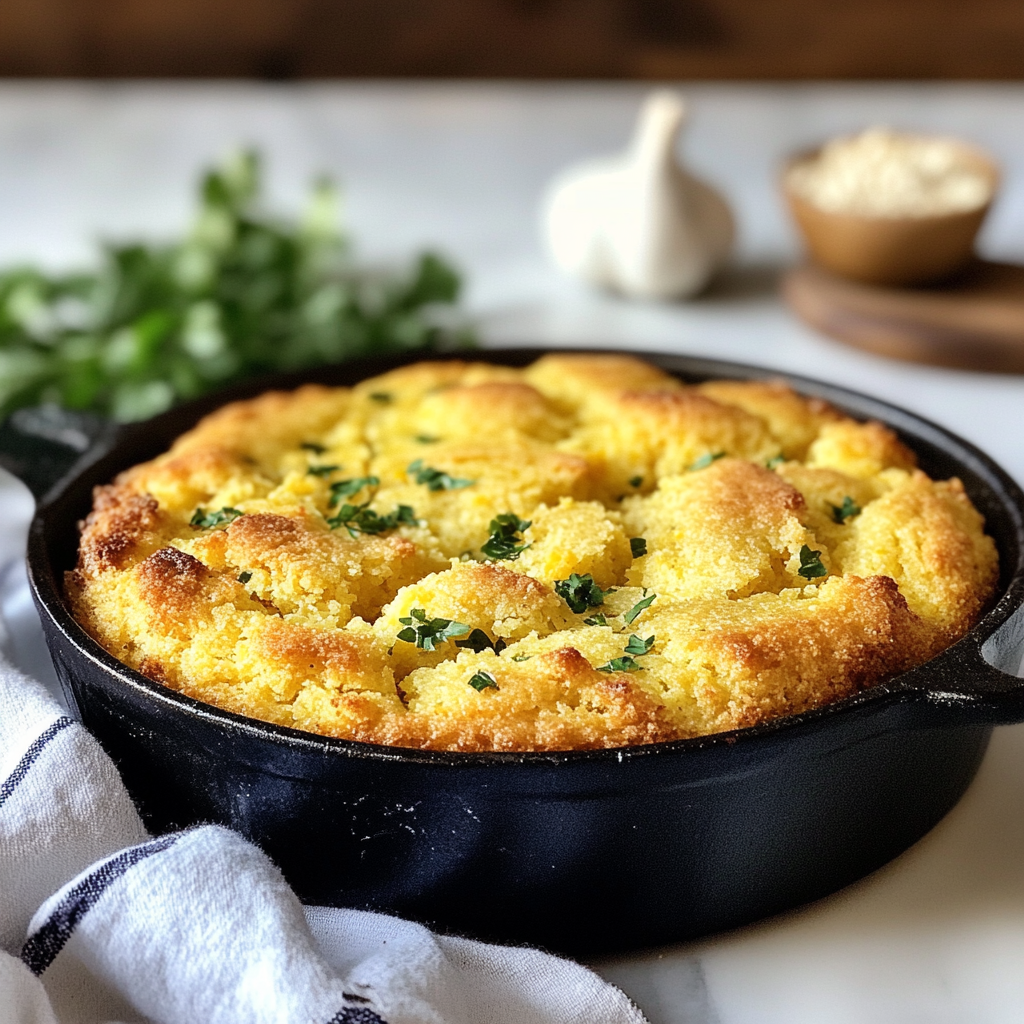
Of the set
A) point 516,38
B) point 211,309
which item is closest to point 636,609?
point 211,309

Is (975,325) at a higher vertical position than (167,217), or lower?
higher

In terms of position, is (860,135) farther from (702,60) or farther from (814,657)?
(814,657)

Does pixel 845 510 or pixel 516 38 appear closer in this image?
pixel 845 510

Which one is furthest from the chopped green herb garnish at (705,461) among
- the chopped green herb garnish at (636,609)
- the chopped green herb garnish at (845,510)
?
the chopped green herb garnish at (636,609)

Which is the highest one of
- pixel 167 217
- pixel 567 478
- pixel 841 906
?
pixel 567 478

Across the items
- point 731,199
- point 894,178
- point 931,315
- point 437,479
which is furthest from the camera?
point 731,199

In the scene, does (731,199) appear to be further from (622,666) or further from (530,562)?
(622,666)

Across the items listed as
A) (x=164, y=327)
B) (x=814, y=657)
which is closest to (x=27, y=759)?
(x=814, y=657)
